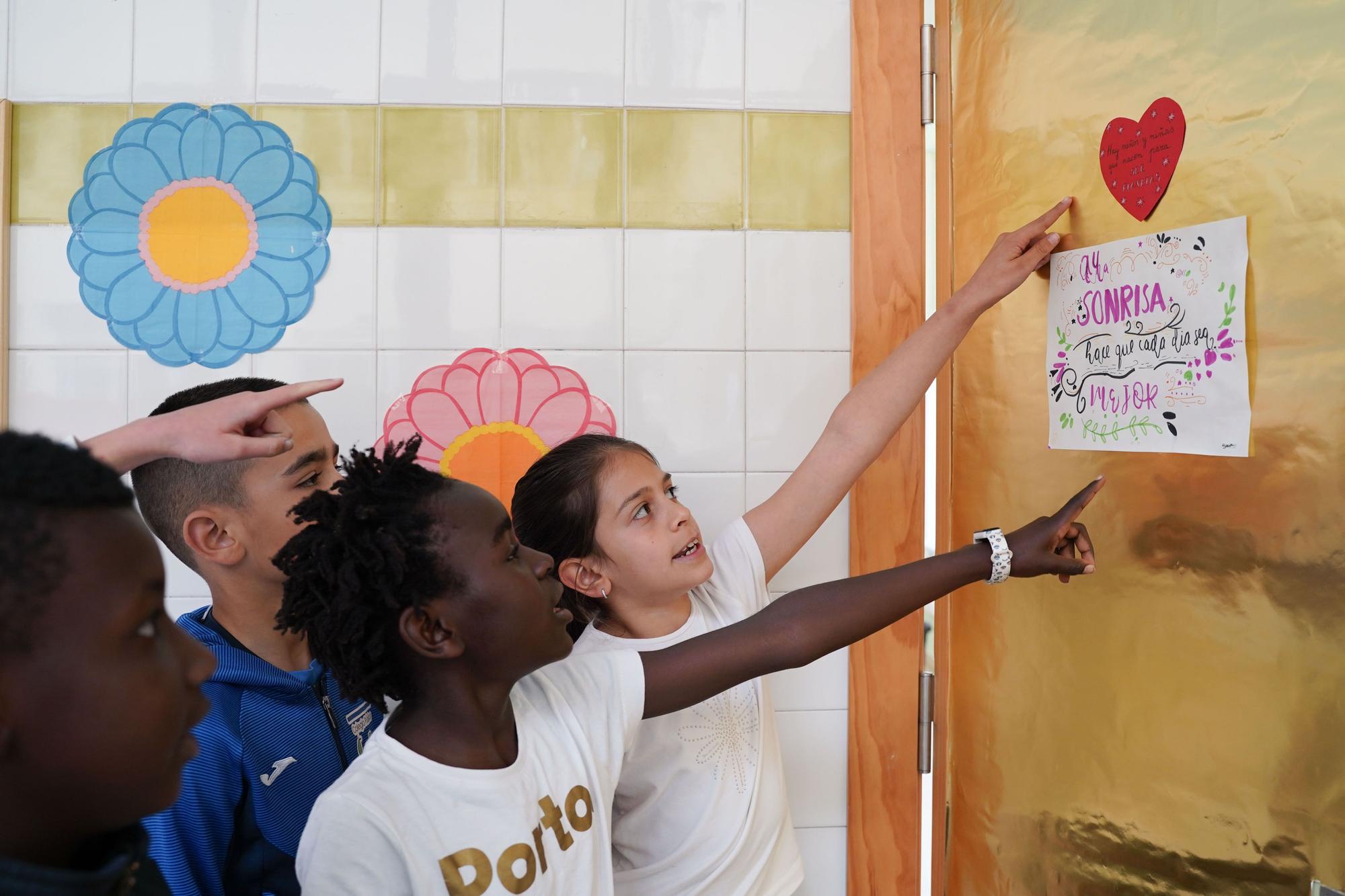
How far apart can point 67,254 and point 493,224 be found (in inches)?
27.4

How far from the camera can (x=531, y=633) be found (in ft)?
3.17

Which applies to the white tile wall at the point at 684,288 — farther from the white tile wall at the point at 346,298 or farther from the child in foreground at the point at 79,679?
the child in foreground at the point at 79,679

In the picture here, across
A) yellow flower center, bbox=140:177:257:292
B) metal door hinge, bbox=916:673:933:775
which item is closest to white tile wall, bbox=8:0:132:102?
yellow flower center, bbox=140:177:257:292

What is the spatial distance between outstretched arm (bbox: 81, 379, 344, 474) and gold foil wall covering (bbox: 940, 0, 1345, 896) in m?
1.02

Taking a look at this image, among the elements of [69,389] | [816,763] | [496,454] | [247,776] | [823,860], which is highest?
[69,389]

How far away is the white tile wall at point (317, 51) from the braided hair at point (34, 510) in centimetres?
111

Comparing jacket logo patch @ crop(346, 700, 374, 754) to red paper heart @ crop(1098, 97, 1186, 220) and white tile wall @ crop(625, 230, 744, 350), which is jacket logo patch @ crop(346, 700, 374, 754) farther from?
red paper heart @ crop(1098, 97, 1186, 220)

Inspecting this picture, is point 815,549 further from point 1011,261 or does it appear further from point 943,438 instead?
point 1011,261

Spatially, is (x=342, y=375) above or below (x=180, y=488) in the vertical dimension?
above

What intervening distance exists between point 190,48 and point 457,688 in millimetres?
1225

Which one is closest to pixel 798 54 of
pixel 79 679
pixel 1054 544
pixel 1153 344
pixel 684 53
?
pixel 684 53

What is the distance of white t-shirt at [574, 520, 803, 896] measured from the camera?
1208 millimetres

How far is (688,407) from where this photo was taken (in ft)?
5.26

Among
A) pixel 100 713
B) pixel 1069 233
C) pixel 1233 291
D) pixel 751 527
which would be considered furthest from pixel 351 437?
pixel 1233 291
